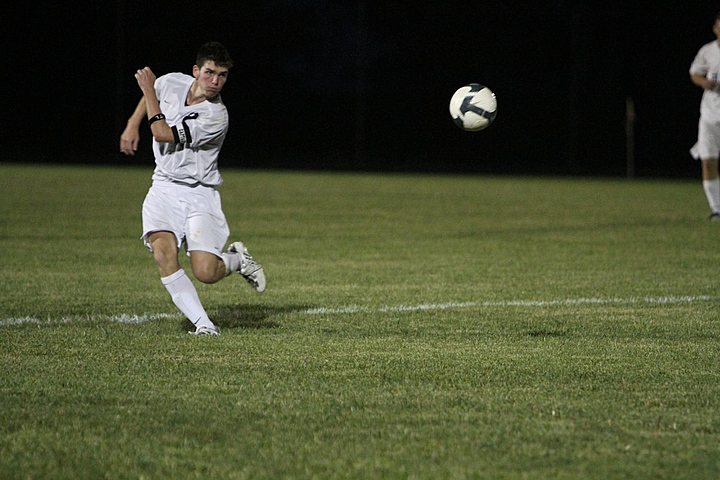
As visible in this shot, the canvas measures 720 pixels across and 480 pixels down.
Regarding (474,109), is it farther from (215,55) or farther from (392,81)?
(392,81)

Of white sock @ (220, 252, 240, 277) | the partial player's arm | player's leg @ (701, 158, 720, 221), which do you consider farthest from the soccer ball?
player's leg @ (701, 158, 720, 221)

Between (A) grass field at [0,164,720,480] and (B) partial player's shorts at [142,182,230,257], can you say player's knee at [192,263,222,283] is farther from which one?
(A) grass field at [0,164,720,480]

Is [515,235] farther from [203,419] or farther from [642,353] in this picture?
[203,419]

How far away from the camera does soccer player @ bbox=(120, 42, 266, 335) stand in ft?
24.5

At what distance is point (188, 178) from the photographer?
25.4ft

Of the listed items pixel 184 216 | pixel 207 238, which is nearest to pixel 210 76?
pixel 184 216

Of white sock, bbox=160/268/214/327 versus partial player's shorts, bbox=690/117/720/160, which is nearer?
white sock, bbox=160/268/214/327

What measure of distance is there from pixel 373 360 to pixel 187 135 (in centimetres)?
191

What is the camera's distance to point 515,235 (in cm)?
1498

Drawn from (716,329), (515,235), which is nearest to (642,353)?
(716,329)

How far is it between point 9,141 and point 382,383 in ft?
113

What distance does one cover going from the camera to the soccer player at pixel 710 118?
53.0 feet

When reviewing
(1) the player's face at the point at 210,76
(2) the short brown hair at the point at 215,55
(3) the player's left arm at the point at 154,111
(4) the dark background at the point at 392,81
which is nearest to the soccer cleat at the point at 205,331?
(3) the player's left arm at the point at 154,111

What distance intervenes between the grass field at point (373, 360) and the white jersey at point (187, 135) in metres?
0.93
